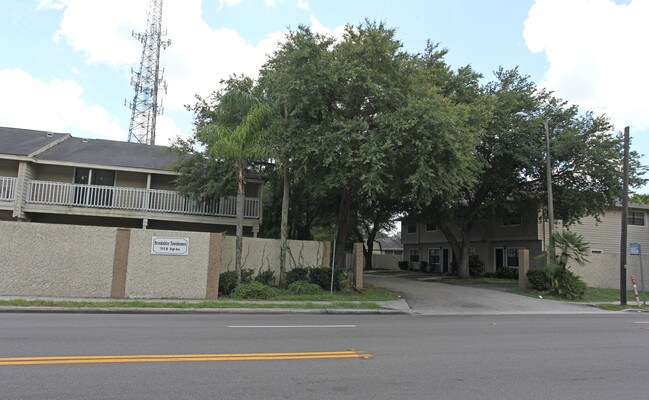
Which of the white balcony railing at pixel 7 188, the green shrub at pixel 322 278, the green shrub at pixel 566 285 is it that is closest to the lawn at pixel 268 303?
the green shrub at pixel 322 278

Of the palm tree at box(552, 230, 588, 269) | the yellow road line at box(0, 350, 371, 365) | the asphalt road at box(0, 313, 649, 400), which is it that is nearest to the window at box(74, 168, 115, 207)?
the asphalt road at box(0, 313, 649, 400)

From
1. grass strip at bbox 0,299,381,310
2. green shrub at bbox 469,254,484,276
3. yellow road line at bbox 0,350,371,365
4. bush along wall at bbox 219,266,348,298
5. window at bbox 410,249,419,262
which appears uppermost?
window at bbox 410,249,419,262

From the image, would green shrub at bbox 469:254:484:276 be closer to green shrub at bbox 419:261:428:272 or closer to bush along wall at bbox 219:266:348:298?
green shrub at bbox 419:261:428:272

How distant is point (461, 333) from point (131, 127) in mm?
37897


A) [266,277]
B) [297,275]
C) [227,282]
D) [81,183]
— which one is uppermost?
[81,183]

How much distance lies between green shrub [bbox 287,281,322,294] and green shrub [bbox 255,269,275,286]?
1027 millimetres

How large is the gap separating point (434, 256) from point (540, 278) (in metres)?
19.8

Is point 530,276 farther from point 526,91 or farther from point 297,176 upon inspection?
point 297,176

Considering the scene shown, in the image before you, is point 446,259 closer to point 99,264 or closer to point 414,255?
point 414,255

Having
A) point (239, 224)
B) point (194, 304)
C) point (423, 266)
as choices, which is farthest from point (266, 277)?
point (423, 266)

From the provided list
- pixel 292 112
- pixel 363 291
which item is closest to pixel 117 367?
pixel 292 112

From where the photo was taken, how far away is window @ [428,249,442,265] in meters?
41.3

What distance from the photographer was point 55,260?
1545 centimetres

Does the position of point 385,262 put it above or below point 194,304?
above
